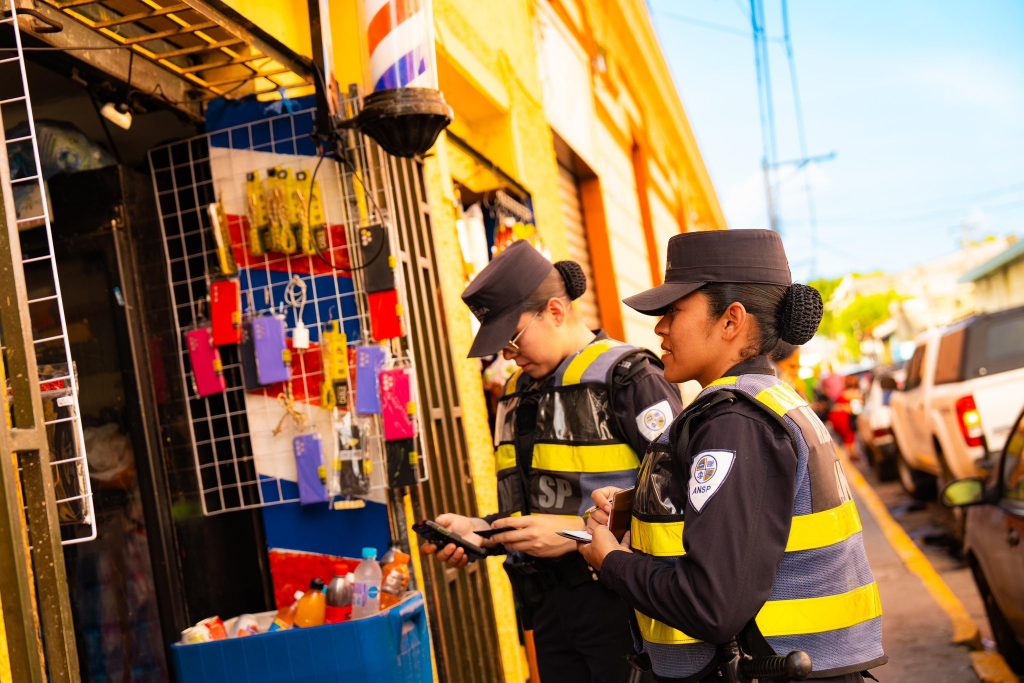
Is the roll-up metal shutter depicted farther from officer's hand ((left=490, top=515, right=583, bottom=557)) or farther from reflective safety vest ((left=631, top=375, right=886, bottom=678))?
reflective safety vest ((left=631, top=375, right=886, bottom=678))

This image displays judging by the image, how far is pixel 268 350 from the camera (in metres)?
4.51

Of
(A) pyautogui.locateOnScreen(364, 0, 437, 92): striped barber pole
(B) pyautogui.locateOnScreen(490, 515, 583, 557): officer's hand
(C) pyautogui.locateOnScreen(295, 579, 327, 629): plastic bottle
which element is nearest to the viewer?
(B) pyautogui.locateOnScreen(490, 515, 583, 557): officer's hand

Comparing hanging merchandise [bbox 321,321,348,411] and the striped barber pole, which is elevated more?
the striped barber pole

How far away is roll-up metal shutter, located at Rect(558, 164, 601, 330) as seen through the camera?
10.1 m

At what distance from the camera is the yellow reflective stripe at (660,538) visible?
2410 mm

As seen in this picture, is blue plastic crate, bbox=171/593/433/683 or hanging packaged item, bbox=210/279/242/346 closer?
blue plastic crate, bbox=171/593/433/683

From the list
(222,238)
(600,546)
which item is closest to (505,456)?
(600,546)

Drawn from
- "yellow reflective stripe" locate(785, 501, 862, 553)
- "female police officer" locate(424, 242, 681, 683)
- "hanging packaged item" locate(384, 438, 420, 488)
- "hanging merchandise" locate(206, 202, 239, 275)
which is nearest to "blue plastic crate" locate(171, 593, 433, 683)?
"female police officer" locate(424, 242, 681, 683)

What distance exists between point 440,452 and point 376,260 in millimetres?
1041

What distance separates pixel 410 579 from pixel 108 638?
1309 mm

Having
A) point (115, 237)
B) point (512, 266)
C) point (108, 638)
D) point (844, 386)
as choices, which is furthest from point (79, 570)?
point (844, 386)

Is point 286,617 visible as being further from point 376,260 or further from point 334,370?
point 376,260

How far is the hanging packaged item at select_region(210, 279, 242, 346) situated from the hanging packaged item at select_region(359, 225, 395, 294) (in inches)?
21.1

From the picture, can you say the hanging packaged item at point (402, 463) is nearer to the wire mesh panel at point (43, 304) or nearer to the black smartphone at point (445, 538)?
the black smartphone at point (445, 538)
